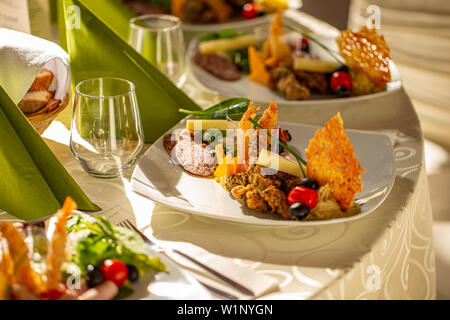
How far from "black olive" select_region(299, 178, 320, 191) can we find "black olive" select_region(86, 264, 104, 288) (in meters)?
0.45

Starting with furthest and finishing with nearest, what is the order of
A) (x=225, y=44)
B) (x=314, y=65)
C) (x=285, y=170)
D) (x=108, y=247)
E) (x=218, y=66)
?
1. (x=225, y=44)
2. (x=218, y=66)
3. (x=314, y=65)
4. (x=285, y=170)
5. (x=108, y=247)

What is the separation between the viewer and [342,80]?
1.72 metres

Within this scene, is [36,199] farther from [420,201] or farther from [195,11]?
[195,11]

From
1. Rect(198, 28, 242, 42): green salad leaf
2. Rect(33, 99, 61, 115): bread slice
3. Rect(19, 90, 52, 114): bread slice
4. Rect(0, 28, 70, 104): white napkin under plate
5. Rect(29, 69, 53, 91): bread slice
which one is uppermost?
Rect(0, 28, 70, 104): white napkin under plate

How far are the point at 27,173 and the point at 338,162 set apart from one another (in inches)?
24.9

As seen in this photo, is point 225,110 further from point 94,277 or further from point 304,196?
point 94,277

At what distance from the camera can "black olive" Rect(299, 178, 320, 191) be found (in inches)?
43.9

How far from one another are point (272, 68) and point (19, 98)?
0.93 metres

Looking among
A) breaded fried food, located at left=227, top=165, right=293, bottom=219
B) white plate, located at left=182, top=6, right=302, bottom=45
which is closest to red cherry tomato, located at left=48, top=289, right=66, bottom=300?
breaded fried food, located at left=227, top=165, right=293, bottom=219

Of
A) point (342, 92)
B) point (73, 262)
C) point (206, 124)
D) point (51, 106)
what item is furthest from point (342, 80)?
point (73, 262)

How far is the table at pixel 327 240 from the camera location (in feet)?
3.30

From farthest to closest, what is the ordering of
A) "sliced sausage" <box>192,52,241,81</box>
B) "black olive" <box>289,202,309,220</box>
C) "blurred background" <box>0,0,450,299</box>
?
"blurred background" <box>0,0,450,299</box>
"sliced sausage" <box>192,52,241,81</box>
"black olive" <box>289,202,309,220</box>

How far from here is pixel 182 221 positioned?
116 centimetres

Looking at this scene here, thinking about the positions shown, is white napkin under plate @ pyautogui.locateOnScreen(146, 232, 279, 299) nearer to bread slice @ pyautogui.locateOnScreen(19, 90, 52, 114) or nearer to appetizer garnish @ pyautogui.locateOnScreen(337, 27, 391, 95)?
bread slice @ pyautogui.locateOnScreen(19, 90, 52, 114)
